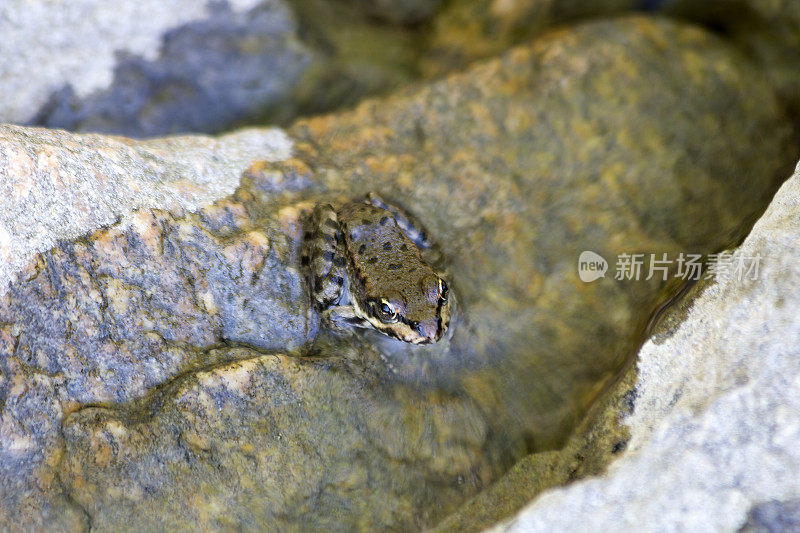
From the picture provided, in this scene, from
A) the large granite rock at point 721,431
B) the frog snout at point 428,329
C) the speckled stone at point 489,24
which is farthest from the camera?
the speckled stone at point 489,24

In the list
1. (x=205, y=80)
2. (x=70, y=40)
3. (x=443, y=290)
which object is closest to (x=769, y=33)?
(x=443, y=290)

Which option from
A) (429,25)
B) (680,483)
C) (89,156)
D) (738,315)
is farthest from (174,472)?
(429,25)

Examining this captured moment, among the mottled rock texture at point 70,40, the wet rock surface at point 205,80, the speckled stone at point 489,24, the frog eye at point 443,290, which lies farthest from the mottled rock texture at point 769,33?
the mottled rock texture at point 70,40

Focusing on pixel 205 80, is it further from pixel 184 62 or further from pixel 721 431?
pixel 721 431

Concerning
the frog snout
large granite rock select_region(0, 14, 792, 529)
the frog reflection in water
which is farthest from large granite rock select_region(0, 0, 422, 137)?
the frog snout

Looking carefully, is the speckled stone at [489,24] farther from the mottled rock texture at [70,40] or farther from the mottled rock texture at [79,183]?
the mottled rock texture at [79,183]

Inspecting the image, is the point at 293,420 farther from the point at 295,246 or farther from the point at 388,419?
the point at 295,246
